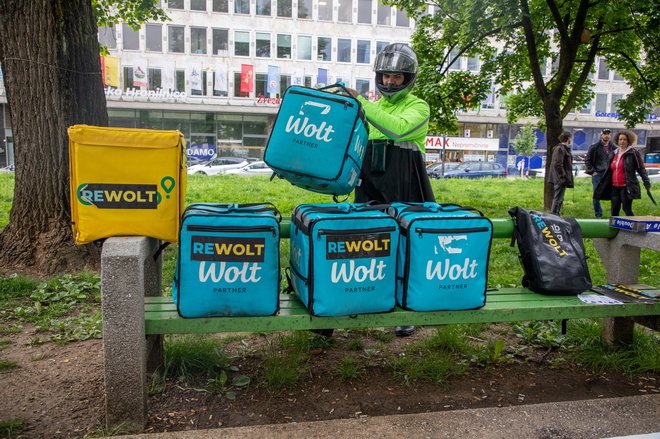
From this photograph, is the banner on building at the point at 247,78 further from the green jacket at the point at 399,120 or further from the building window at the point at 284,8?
the green jacket at the point at 399,120

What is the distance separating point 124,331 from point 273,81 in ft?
135

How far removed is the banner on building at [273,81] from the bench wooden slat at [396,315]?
40.3 meters

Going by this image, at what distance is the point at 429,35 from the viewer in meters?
15.4

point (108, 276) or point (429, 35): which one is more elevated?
point (429, 35)

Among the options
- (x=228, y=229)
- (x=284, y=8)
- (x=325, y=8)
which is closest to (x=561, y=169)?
(x=228, y=229)

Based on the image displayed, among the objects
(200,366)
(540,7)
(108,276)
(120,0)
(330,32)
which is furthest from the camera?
(330,32)

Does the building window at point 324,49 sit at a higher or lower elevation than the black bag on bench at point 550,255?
higher

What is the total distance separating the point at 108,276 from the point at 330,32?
144ft

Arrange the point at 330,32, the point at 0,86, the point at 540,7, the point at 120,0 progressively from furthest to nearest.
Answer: the point at 330,32 → the point at 0,86 → the point at 540,7 → the point at 120,0

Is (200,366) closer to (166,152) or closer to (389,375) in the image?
(389,375)

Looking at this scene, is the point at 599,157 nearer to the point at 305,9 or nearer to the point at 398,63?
the point at 398,63

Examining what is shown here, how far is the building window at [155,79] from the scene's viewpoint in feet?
134

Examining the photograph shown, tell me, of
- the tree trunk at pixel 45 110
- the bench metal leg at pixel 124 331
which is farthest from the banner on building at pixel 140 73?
the bench metal leg at pixel 124 331

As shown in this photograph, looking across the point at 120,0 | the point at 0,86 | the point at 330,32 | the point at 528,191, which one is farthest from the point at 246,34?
the point at 120,0
